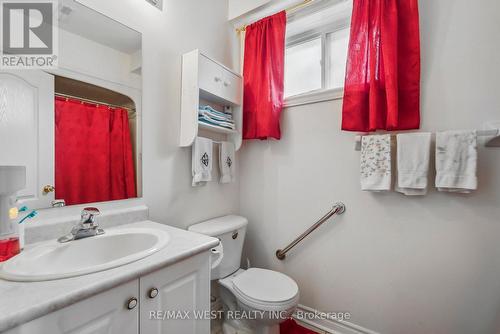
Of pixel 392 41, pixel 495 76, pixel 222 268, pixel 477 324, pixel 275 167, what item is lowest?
pixel 477 324

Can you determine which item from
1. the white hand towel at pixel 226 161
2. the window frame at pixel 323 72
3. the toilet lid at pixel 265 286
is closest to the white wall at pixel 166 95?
the white hand towel at pixel 226 161

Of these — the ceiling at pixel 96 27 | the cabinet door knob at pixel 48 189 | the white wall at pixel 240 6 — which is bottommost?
the cabinet door knob at pixel 48 189

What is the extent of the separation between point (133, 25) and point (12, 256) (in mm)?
1183

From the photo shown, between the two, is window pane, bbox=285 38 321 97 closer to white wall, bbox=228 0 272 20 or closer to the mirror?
white wall, bbox=228 0 272 20

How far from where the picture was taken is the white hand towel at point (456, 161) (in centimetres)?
108

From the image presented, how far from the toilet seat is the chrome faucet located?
824 millimetres

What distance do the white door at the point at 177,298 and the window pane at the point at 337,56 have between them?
1.40 meters

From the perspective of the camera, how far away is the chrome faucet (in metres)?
0.94

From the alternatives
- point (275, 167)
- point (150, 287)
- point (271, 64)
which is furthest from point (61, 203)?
point (271, 64)

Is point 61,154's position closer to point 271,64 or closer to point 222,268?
point 222,268

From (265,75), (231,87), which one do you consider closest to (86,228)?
(231,87)

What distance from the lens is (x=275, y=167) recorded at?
5.83 feet

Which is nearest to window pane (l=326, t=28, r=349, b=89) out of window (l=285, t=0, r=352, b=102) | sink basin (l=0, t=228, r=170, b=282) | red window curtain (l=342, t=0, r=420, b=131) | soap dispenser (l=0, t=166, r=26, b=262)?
window (l=285, t=0, r=352, b=102)
